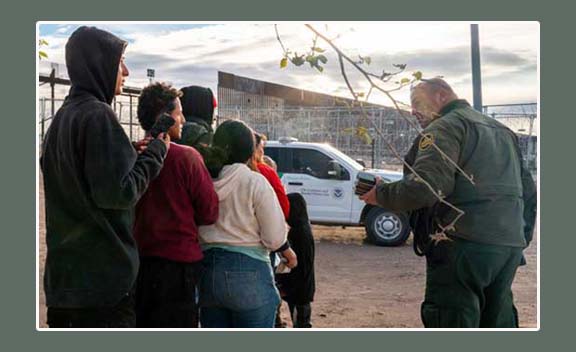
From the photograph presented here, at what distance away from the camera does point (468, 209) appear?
349cm

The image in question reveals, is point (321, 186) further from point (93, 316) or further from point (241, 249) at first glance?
point (93, 316)

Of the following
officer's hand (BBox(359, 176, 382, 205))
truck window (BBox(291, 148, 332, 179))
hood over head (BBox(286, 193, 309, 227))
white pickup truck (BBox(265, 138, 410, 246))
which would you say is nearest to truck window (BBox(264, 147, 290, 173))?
white pickup truck (BBox(265, 138, 410, 246))

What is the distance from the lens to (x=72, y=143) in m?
2.74

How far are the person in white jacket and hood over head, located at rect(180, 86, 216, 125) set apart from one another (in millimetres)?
485

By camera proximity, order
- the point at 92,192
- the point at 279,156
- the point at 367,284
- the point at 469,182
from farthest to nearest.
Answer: the point at 279,156
the point at 367,284
the point at 469,182
the point at 92,192

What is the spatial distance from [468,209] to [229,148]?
124 centimetres

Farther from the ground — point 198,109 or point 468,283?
point 198,109

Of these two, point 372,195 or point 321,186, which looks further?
point 321,186

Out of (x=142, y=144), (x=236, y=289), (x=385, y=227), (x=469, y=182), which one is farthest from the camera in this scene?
(x=385, y=227)

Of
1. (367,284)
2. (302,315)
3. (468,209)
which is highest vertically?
(468,209)

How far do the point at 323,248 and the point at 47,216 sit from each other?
564 cm

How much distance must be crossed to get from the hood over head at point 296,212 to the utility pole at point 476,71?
1.20 metres

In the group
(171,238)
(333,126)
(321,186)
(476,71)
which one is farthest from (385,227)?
(171,238)
